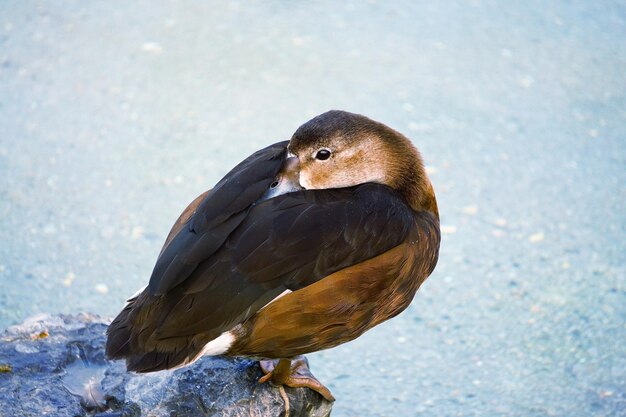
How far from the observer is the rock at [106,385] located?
2.62 m

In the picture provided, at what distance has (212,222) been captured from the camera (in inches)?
102

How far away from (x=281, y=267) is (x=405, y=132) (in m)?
2.49

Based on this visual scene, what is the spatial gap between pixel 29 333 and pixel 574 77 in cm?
361

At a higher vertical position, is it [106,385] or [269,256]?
[269,256]

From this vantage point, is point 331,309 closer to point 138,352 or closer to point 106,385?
point 138,352

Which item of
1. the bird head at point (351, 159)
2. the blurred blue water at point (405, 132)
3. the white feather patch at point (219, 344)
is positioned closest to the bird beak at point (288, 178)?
the bird head at point (351, 159)

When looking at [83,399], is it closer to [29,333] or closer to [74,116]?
[29,333]

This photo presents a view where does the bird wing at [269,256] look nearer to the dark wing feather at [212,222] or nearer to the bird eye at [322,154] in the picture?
the dark wing feather at [212,222]

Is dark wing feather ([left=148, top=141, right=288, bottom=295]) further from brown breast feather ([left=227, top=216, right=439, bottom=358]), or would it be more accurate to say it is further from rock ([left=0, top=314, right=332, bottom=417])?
rock ([left=0, top=314, right=332, bottom=417])

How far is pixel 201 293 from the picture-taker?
2.47m

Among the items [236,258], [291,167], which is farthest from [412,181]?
Answer: [236,258]

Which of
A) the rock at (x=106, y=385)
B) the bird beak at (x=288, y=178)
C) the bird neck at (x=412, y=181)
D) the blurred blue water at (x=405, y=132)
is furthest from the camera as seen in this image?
the blurred blue water at (x=405, y=132)

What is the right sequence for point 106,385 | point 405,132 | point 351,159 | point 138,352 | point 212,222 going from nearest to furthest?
1. point 138,352
2. point 212,222
3. point 106,385
4. point 351,159
5. point 405,132

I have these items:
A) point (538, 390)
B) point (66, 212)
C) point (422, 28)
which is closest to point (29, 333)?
point (66, 212)
